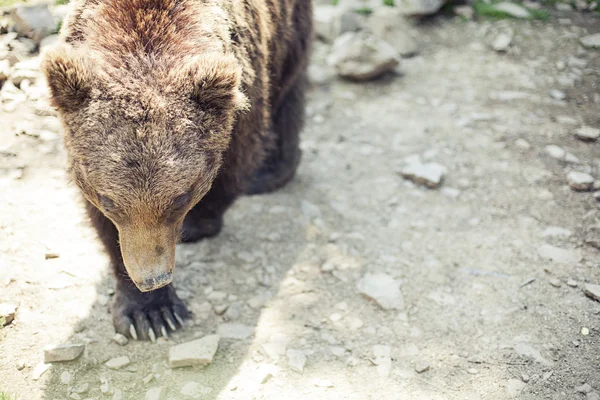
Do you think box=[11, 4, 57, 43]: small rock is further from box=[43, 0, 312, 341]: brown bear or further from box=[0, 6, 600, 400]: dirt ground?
box=[43, 0, 312, 341]: brown bear

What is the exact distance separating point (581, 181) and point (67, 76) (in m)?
4.06

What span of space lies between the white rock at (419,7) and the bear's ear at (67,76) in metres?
5.44

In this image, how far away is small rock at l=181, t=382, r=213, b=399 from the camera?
3000 millimetres

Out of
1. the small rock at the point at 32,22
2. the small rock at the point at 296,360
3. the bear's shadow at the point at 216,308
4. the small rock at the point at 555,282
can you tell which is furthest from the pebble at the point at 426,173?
the small rock at the point at 32,22

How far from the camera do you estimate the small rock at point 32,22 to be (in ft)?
15.6

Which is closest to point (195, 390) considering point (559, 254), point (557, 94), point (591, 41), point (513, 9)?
point (559, 254)

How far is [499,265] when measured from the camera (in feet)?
13.1

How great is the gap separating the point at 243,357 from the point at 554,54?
5267mm

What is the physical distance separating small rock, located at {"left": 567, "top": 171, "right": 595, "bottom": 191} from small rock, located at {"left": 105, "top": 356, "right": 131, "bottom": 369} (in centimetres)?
380

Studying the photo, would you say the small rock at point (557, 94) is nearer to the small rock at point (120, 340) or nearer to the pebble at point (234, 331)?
the pebble at point (234, 331)

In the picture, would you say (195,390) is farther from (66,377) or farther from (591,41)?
(591,41)

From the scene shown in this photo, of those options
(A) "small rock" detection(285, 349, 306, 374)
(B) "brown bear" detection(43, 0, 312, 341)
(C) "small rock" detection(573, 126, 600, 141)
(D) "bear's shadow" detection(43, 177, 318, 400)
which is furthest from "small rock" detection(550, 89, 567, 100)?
(A) "small rock" detection(285, 349, 306, 374)

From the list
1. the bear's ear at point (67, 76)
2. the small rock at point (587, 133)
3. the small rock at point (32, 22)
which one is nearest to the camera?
the bear's ear at point (67, 76)

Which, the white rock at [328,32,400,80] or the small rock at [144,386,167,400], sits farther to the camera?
the white rock at [328,32,400,80]
